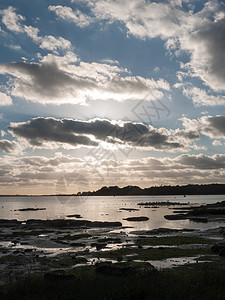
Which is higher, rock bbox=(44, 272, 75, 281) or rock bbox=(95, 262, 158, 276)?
rock bbox=(44, 272, 75, 281)

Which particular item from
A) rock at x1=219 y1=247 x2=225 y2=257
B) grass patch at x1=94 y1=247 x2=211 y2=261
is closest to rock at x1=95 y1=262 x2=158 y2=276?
grass patch at x1=94 y1=247 x2=211 y2=261

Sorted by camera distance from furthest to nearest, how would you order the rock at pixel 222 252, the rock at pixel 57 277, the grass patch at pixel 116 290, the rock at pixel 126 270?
the rock at pixel 222 252
the rock at pixel 126 270
the rock at pixel 57 277
the grass patch at pixel 116 290

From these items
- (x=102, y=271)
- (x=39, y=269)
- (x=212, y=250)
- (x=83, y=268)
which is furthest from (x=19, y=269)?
(x=212, y=250)

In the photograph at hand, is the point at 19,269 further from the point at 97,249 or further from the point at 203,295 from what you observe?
the point at 203,295

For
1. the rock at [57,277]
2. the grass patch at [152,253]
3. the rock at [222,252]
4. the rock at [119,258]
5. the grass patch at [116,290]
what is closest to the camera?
the grass patch at [116,290]

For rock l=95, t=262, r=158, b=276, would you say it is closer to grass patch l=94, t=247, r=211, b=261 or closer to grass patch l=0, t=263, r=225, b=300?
grass patch l=0, t=263, r=225, b=300

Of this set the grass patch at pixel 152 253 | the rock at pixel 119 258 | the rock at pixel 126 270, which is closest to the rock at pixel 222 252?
the grass patch at pixel 152 253

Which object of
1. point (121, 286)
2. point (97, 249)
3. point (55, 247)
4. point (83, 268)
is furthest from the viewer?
point (55, 247)

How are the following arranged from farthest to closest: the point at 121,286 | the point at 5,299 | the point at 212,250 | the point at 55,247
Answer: the point at 55,247
the point at 212,250
the point at 121,286
the point at 5,299

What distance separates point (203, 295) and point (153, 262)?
478 inches

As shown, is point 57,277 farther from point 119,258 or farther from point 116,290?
point 119,258

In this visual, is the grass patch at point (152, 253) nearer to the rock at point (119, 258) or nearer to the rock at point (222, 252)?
the rock at point (119, 258)

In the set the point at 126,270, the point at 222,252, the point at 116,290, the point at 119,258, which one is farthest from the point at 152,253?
the point at 116,290

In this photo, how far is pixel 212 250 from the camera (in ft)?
90.8
